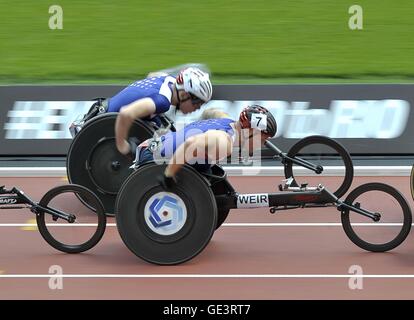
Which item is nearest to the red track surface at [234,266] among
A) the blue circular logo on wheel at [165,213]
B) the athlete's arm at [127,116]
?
the blue circular logo on wheel at [165,213]

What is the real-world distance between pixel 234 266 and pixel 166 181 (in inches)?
40.6

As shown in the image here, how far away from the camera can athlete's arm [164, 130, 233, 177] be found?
7.80 m

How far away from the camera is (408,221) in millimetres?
8156

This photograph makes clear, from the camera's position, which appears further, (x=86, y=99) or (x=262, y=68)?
(x=262, y=68)

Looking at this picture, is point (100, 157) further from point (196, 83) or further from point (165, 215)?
point (165, 215)

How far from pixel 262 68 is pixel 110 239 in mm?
8051

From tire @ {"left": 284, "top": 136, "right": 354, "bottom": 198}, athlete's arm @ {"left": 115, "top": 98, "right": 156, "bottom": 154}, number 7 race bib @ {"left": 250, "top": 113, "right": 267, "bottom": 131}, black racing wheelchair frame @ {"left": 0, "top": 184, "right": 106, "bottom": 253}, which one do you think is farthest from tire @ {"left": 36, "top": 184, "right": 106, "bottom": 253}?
tire @ {"left": 284, "top": 136, "right": 354, "bottom": 198}

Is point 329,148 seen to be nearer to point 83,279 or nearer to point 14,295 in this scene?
point 83,279

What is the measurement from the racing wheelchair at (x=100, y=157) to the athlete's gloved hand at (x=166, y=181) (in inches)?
63.0

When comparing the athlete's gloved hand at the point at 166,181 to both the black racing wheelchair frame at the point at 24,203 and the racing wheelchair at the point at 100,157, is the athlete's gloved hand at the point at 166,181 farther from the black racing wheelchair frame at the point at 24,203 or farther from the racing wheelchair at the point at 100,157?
the racing wheelchair at the point at 100,157

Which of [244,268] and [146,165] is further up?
[146,165]

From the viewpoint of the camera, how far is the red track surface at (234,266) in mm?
7504

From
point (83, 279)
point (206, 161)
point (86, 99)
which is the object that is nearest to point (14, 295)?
point (83, 279)

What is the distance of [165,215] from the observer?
8.03m
